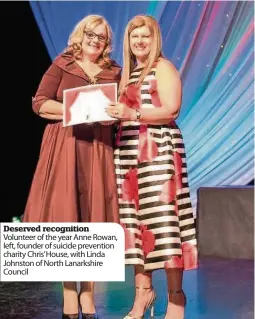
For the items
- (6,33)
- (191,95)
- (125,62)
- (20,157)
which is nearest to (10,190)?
(20,157)

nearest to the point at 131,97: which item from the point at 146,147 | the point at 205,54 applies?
the point at 146,147

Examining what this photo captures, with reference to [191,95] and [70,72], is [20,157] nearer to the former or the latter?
[191,95]

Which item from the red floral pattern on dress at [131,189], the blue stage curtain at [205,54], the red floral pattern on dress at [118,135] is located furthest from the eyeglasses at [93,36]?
the blue stage curtain at [205,54]

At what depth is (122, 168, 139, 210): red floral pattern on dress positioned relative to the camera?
188 cm

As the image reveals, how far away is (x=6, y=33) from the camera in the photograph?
3.04 metres

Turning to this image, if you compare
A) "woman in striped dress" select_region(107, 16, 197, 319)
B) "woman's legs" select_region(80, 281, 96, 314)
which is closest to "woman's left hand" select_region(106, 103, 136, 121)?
"woman in striped dress" select_region(107, 16, 197, 319)

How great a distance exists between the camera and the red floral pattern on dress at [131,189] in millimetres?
1881

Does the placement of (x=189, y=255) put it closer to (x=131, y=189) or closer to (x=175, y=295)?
(x=175, y=295)

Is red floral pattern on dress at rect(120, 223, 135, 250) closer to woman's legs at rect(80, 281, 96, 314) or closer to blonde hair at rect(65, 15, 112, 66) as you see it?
woman's legs at rect(80, 281, 96, 314)

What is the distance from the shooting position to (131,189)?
189 centimetres

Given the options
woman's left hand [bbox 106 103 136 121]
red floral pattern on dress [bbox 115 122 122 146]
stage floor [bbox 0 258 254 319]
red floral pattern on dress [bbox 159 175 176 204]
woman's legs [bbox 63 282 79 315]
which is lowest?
stage floor [bbox 0 258 254 319]

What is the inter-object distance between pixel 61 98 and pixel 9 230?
16.6 inches

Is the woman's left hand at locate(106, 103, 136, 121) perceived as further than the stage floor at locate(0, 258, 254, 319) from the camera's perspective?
No
